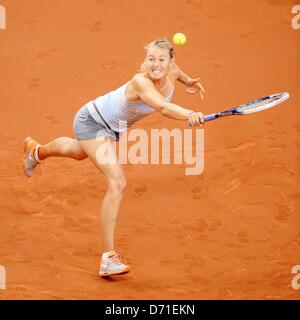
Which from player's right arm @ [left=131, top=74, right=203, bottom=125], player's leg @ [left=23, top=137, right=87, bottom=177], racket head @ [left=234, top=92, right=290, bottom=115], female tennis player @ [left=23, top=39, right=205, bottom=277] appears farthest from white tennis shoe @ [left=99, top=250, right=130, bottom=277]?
racket head @ [left=234, top=92, right=290, bottom=115]

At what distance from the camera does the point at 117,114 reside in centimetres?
621

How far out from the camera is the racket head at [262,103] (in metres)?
5.90

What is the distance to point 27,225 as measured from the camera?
23.0ft

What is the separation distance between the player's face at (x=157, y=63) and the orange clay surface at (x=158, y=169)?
133cm

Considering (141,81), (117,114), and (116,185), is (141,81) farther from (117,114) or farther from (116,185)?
(116,185)

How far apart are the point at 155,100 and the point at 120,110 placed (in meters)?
0.36

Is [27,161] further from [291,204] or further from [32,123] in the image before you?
[291,204]

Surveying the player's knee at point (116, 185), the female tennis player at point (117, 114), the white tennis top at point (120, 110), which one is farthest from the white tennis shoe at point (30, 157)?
the player's knee at point (116, 185)

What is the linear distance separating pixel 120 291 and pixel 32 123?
9.89 ft

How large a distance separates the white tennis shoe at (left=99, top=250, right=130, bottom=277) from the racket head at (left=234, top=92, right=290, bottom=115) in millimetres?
1240

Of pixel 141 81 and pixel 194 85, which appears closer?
pixel 141 81

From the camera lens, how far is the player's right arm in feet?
19.1

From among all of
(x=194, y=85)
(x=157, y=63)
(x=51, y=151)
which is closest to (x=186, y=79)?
(x=194, y=85)

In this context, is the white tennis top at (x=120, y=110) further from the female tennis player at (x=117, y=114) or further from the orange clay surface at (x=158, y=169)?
the orange clay surface at (x=158, y=169)
